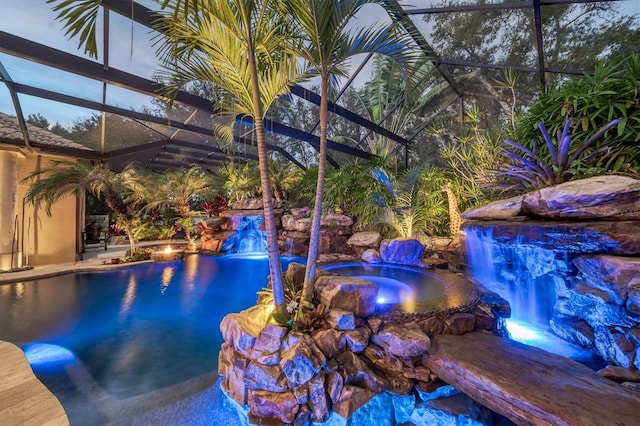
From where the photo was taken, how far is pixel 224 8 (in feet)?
8.17

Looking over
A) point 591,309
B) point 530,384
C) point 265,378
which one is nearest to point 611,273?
point 591,309

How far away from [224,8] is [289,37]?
746 mm

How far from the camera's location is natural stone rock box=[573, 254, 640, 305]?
272 centimetres

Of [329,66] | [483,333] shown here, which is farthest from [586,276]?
[329,66]

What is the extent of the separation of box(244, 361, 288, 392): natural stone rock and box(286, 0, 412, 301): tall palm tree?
91cm

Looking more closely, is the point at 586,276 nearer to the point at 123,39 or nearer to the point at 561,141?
the point at 561,141

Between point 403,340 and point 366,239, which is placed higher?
point 366,239

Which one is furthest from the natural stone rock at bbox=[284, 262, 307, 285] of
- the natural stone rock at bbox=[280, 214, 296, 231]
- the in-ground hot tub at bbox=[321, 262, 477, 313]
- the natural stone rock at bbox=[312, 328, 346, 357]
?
the natural stone rock at bbox=[280, 214, 296, 231]

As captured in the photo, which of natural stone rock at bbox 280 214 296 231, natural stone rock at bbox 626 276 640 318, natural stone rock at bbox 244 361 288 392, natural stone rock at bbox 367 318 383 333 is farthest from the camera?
natural stone rock at bbox 280 214 296 231

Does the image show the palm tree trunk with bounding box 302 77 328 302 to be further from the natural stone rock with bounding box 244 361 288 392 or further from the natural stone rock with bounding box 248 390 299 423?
the natural stone rock with bounding box 248 390 299 423

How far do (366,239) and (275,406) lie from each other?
597cm

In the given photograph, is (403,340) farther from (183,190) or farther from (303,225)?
(183,190)

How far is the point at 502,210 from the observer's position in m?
4.11

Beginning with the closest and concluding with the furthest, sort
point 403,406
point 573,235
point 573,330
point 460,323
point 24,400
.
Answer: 1. point 24,400
2. point 403,406
3. point 573,235
4. point 460,323
5. point 573,330
